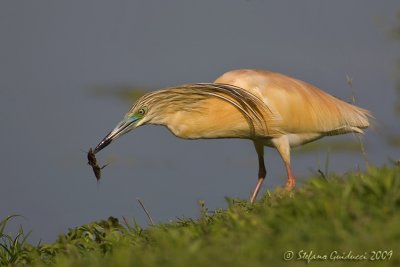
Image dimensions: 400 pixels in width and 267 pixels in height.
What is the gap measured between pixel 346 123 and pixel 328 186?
372 centimetres

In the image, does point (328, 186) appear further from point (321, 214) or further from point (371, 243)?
point (371, 243)

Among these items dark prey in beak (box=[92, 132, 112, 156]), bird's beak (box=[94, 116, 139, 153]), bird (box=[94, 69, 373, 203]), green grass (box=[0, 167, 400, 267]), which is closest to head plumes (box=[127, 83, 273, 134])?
bird (box=[94, 69, 373, 203])

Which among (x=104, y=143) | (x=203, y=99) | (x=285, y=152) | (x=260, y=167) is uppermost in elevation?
(x=203, y=99)

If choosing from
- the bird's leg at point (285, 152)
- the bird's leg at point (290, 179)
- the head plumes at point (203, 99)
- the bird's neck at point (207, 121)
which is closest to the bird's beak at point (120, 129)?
the head plumes at point (203, 99)

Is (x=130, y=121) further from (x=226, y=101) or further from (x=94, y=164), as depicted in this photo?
(x=226, y=101)

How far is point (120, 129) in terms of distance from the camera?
8875 mm

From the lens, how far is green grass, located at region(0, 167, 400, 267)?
17.2ft

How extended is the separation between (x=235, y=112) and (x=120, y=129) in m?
1.18

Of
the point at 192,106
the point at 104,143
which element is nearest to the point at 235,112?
the point at 192,106

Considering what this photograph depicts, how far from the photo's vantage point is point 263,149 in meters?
9.84

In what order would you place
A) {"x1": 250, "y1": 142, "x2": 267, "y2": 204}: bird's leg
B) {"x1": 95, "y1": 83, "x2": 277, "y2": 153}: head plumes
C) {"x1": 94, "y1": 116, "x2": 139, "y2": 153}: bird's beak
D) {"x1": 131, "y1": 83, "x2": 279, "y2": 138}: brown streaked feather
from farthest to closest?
{"x1": 250, "y1": 142, "x2": 267, "y2": 204}: bird's leg < {"x1": 131, "y1": 83, "x2": 279, "y2": 138}: brown streaked feather < {"x1": 95, "y1": 83, "x2": 277, "y2": 153}: head plumes < {"x1": 94, "y1": 116, "x2": 139, "y2": 153}: bird's beak

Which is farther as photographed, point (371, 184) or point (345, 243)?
point (371, 184)

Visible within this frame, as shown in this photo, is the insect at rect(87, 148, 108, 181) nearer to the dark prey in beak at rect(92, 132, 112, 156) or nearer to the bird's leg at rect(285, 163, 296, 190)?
the dark prey in beak at rect(92, 132, 112, 156)

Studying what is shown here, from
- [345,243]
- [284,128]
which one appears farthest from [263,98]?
[345,243]
